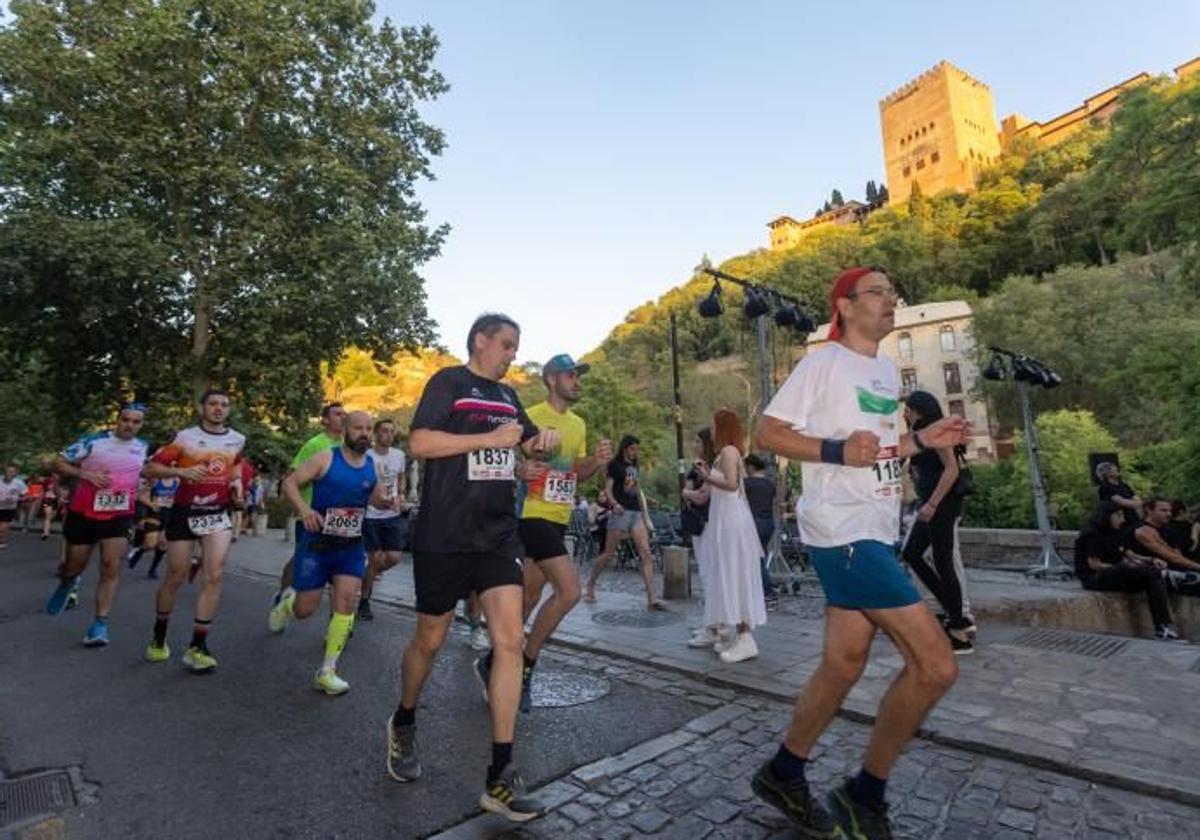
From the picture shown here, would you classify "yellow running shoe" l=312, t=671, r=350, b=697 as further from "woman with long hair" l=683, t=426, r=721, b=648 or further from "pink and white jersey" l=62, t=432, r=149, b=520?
"pink and white jersey" l=62, t=432, r=149, b=520

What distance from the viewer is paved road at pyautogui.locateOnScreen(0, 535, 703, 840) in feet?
9.18

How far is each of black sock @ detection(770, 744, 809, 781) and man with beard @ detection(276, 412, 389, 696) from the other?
312 cm

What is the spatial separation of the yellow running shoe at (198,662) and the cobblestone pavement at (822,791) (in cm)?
343

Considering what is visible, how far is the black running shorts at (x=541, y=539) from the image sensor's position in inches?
171

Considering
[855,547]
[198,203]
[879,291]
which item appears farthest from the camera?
[198,203]

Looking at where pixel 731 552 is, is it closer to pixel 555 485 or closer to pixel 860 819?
pixel 555 485

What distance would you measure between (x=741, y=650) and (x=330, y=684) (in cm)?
302

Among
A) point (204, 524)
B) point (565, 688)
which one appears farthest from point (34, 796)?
point (565, 688)

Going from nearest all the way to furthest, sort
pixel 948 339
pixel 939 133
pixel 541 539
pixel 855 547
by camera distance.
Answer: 1. pixel 855 547
2. pixel 541 539
3. pixel 948 339
4. pixel 939 133

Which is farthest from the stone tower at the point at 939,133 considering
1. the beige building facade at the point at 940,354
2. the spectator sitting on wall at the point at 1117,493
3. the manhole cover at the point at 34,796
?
the manhole cover at the point at 34,796

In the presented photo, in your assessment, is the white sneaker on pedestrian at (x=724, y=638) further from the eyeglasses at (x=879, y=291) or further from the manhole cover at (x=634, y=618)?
the eyeglasses at (x=879, y=291)

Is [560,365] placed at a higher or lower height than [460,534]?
higher

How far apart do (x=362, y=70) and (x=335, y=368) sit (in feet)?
26.9

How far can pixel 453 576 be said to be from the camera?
3.01 metres
